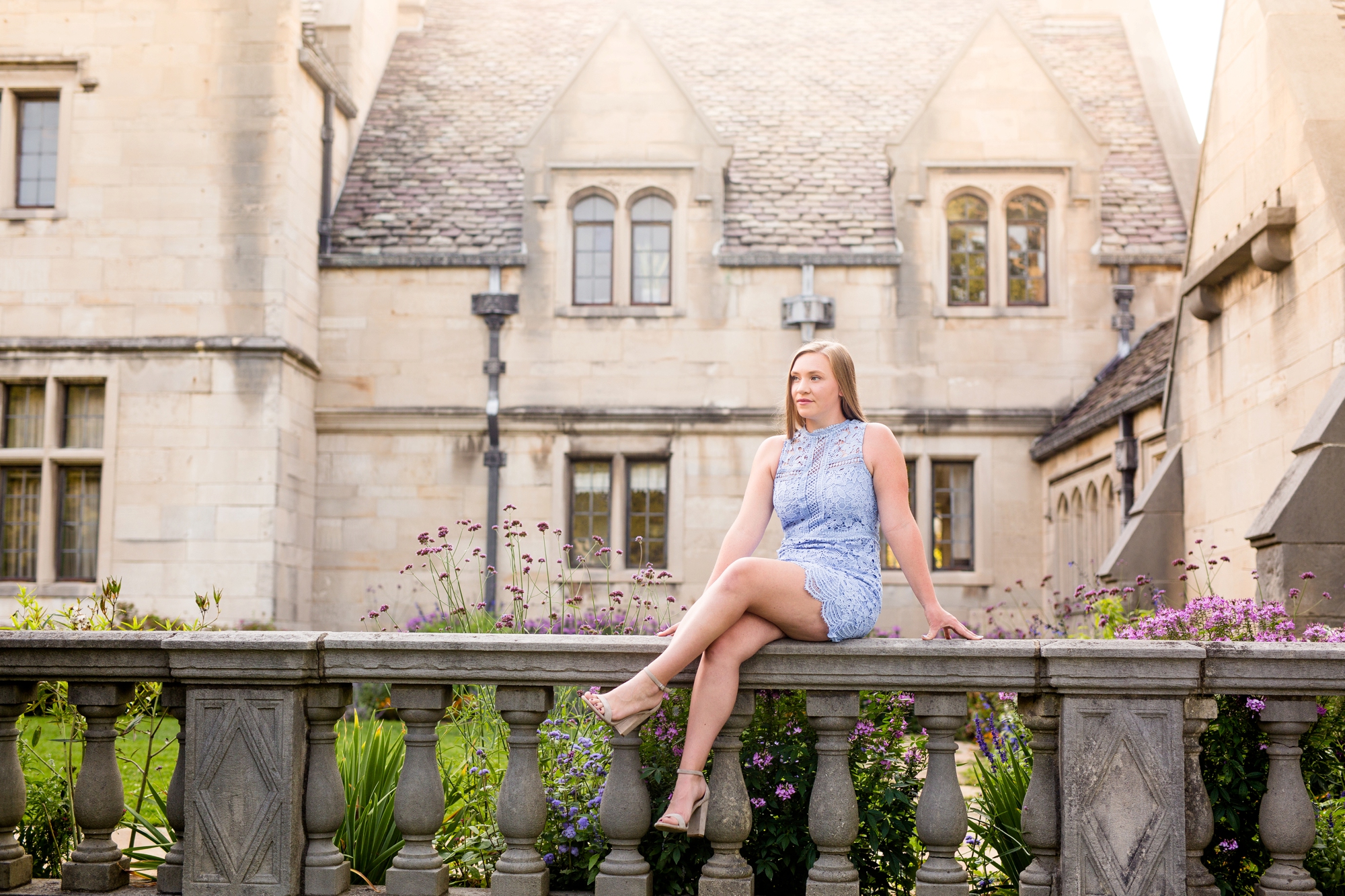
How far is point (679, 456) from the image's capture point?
1499 cm

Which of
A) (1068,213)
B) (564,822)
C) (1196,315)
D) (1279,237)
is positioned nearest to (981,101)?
(1068,213)

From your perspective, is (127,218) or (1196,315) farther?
(127,218)

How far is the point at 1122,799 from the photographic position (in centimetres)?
345

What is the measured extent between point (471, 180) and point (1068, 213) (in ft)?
24.8

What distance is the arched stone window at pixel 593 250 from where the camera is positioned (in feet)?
50.7

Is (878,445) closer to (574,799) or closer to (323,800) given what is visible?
(574,799)

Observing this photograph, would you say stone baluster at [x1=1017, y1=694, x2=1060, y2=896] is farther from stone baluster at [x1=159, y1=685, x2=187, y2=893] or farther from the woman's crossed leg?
stone baluster at [x1=159, y1=685, x2=187, y2=893]

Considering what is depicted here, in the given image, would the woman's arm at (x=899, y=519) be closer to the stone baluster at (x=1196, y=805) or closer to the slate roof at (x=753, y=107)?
the stone baluster at (x=1196, y=805)

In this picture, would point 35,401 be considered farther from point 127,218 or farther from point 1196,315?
point 1196,315

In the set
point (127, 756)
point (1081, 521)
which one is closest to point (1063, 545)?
point (1081, 521)

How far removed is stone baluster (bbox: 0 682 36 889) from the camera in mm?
3889

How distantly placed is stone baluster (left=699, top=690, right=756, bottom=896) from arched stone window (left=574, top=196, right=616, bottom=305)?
39.7 feet

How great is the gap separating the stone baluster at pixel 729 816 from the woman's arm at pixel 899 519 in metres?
0.63

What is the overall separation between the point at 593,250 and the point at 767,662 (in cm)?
1235
